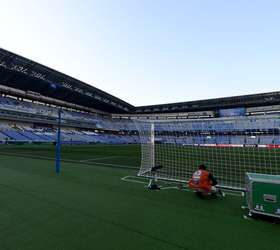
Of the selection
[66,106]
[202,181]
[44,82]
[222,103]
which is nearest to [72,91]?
[44,82]

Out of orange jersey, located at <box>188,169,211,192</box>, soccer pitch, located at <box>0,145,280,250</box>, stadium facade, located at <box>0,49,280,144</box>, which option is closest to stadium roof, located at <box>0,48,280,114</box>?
stadium facade, located at <box>0,49,280,144</box>

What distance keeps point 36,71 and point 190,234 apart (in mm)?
42194

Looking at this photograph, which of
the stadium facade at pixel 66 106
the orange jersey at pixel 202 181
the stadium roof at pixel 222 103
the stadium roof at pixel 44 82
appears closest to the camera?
the orange jersey at pixel 202 181

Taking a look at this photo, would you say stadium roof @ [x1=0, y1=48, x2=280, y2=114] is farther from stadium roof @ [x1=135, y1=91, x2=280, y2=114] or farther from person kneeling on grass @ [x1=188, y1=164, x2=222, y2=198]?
person kneeling on grass @ [x1=188, y1=164, x2=222, y2=198]

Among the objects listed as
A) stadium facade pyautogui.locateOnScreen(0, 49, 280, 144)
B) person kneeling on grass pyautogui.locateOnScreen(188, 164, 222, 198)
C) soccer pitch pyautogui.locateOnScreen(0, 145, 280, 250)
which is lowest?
soccer pitch pyautogui.locateOnScreen(0, 145, 280, 250)

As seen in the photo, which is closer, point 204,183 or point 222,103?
point 204,183

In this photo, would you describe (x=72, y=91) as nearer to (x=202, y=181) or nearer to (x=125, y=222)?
(x=202, y=181)

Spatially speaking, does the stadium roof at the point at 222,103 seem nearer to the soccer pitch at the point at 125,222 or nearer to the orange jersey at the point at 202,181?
the orange jersey at the point at 202,181

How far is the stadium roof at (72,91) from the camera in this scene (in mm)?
35528

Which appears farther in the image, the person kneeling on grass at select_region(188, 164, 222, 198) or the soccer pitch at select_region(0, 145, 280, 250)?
the person kneeling on grass at select_region(188, 164, 222, 198)

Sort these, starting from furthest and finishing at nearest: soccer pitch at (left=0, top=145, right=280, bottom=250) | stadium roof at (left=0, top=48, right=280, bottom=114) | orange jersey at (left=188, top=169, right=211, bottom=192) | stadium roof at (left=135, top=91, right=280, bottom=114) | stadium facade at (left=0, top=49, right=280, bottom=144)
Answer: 1. stadium roof at (left=135, top=91, right=280, bottom=114)
2. stadium facade at (left=0, top=49, right=280, bottom=144)
3. stadium roof at (left=0, top=48, right=280, bottom=114)
4. orange jersey at (left=188, top=169, right=211, bottom=192)
5. soccer pitch at (left=0, top=145, right=280, bottom=250)

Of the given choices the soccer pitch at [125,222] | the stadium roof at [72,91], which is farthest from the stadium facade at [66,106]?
the soccer pitch at [125,222]

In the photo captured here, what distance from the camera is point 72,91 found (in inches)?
1929

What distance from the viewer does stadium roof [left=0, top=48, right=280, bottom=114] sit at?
35.5 m
